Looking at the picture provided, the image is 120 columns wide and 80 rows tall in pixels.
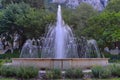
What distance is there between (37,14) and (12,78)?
26.6 metres

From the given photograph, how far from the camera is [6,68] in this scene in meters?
16.2

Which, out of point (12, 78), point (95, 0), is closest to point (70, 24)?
point (12, 78)

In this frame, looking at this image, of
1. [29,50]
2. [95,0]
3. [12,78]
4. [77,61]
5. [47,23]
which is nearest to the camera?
[12,78]

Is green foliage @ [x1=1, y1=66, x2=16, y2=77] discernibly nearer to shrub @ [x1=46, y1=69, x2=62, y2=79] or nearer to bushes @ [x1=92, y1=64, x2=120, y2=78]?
shrub @ [x1=46, y1=69, x2=62, y2=79]

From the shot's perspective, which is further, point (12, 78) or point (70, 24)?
point (70, 24)

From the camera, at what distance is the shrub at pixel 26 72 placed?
15258 millimetres

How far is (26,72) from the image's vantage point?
15.3m

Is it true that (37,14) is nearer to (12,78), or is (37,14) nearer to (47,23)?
(47,23)

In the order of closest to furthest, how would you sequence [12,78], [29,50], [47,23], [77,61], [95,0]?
[12,78] → [77,61] → [29,50] → [47,23] → [95,0]

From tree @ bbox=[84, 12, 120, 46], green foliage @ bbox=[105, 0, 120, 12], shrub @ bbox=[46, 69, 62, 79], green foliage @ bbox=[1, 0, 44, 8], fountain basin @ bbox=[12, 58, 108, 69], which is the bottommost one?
shrub @ bbox=[46, 69, 62, 79]

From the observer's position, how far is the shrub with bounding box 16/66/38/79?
601 inches

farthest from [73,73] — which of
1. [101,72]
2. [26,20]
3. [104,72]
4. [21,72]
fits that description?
[26,20]

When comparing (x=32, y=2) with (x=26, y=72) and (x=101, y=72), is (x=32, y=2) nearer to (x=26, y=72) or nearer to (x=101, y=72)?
(x=26, y=72)

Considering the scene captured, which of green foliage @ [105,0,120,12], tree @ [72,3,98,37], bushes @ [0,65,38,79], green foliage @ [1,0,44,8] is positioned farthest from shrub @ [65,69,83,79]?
green foliage @ [1,0,44,8]
